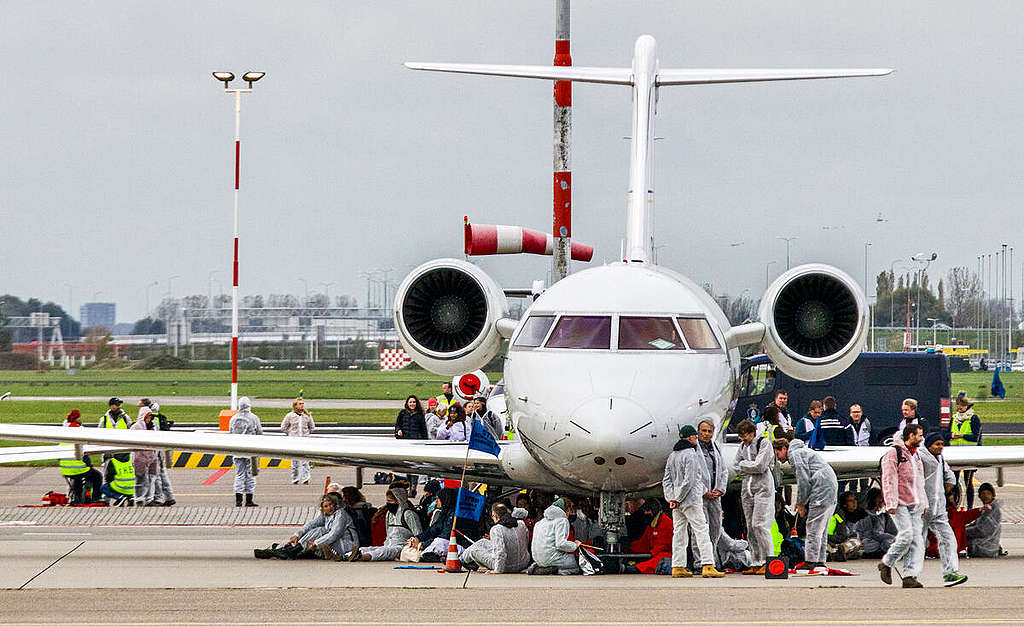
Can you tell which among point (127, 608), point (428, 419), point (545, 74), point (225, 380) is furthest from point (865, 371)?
point (225, 380)

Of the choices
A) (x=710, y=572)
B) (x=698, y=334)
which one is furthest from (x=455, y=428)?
(x=710, y=572)

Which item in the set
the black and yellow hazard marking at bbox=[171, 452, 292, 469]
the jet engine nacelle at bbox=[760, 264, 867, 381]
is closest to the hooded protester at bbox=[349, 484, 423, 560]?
the jet engine nacelle at bbox=[760, 264, 867, 381]

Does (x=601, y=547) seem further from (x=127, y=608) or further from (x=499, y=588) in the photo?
(x=127, y=608)

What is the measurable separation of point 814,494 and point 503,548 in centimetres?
339

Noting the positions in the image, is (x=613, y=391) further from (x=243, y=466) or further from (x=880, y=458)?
(x=243, y=466)

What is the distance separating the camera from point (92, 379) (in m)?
89.8

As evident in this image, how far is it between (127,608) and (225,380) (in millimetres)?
77982

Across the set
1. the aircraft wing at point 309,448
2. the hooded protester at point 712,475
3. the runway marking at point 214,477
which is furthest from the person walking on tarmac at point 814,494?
the runway marking at point 214,477

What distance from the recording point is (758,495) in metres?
15.1

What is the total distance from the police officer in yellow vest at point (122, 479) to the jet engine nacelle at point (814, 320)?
36.1 ft

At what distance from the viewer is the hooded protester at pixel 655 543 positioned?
15.3 m

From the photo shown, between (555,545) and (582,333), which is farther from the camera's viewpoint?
(555,545)

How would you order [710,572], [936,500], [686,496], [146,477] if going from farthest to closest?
[146,477]
[710,572]
[936,500]
[686,496]

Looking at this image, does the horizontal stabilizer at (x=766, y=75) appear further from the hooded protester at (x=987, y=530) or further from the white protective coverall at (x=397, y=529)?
the white protective coverall at (x=397, y=529)
